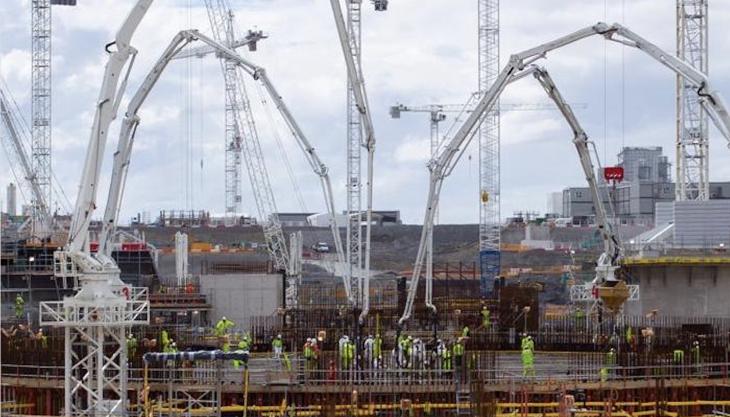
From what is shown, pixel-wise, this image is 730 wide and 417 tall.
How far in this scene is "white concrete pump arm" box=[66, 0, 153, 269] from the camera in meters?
28.2

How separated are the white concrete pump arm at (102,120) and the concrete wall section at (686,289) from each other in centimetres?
2785

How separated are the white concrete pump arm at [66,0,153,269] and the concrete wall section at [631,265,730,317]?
27.9 m

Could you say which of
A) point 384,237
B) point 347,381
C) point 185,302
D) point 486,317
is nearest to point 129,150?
point 347,381

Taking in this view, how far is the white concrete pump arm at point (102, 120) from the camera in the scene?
92.5 ft

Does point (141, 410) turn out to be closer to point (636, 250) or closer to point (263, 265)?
point (636, 250)

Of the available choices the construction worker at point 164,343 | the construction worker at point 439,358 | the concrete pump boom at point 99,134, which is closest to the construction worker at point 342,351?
the construction worker at point 439,358

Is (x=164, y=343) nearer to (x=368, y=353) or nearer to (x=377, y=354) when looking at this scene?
(x=368, y=353)

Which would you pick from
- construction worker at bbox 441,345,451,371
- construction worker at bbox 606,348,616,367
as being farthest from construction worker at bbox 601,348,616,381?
construction worker at bbox 441,345,451,371

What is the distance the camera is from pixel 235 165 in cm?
9706

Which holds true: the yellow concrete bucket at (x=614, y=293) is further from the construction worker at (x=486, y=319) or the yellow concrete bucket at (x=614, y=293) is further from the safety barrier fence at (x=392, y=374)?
the construction worker at (x=486, y=319)

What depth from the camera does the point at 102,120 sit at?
2825cm

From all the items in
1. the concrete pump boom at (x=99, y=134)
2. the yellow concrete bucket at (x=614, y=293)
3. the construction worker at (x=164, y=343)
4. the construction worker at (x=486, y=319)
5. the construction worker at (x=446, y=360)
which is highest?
the concrete pump boom at (x=99, y=134)

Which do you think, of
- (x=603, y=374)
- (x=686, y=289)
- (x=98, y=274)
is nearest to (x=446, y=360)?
(x=603, y=374)

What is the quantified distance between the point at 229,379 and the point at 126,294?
6688 mm
